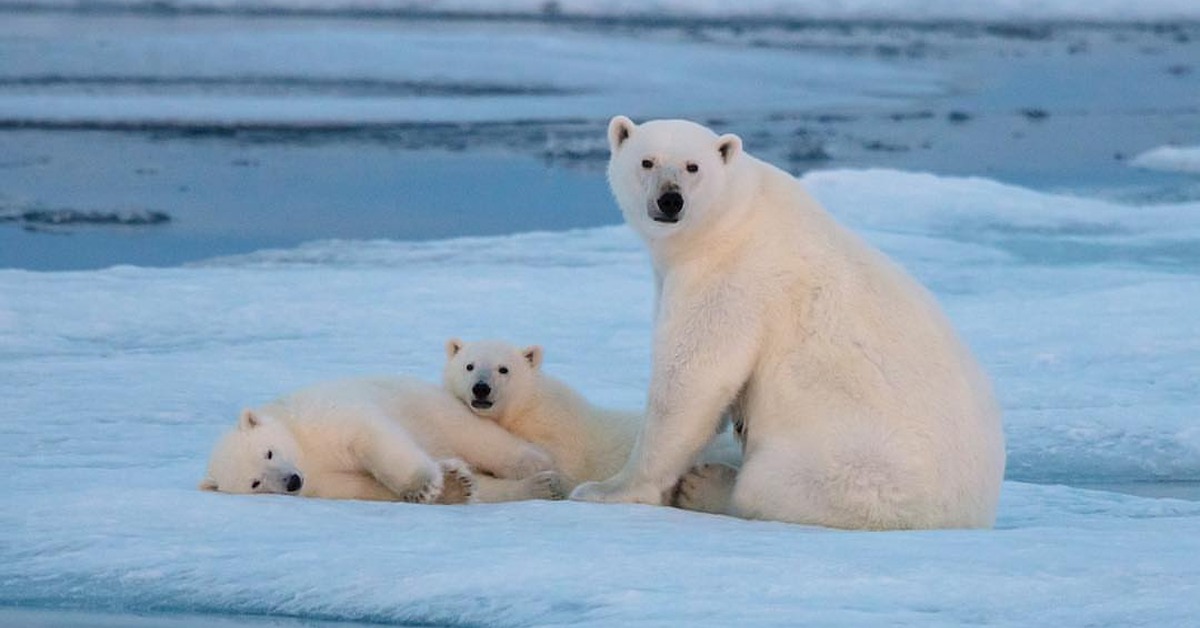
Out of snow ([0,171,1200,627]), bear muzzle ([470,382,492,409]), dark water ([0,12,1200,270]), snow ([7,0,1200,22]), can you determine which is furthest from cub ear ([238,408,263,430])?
snow ([7,0,1200,22])

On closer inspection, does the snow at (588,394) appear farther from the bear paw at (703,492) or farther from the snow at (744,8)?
the snow at (744,8)

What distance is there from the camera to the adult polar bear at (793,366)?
4.50 m

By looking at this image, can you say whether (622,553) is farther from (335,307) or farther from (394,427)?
(335,307)

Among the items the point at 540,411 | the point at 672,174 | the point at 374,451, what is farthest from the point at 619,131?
the point at 374,451

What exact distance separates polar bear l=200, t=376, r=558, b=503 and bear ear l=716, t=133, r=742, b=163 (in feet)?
3.18

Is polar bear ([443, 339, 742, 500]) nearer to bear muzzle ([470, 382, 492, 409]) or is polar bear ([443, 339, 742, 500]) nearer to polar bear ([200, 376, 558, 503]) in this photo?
bear muzzle ([470, 382, 492, 409])

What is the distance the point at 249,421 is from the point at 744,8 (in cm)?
2359

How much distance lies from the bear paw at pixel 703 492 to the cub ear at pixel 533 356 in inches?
31.3

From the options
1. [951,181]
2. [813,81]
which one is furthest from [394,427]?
[813,81]

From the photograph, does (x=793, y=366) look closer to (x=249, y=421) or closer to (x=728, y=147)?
(x=728, y=147)

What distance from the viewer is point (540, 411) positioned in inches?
214

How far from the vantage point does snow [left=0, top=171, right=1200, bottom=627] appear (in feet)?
12.6

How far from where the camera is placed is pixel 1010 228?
36.4ft

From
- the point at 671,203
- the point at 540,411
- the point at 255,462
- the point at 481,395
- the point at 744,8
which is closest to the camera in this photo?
the point at 671,203
